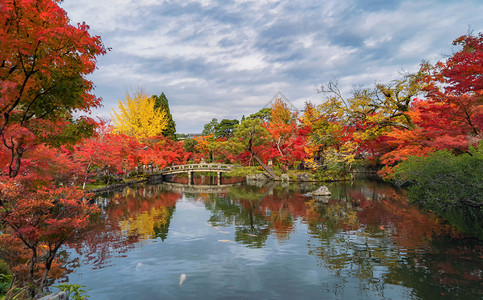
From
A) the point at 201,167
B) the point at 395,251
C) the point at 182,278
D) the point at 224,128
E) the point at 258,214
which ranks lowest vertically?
the point at 182,278

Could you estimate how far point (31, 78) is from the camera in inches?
223

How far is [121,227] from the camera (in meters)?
12.6

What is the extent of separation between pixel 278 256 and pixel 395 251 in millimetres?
3748

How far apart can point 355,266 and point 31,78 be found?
360 inches

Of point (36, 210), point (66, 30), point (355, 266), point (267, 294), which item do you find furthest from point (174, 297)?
point (66, 30)

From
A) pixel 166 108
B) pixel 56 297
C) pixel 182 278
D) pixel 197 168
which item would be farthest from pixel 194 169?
pixel 56 297

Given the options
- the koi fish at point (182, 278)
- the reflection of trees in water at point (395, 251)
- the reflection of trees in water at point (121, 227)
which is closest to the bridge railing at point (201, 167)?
the reflection of trees in water at point (121, 227)

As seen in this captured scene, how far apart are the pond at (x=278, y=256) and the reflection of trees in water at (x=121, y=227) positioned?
0.04m

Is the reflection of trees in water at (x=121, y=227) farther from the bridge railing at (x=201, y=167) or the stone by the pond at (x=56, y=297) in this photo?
the bridge railing at (x=201, y=167)

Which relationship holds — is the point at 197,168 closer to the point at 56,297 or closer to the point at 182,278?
the point at 182,278

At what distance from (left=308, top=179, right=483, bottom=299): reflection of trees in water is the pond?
0.03 metres

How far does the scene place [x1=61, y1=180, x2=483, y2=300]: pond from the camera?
666cm

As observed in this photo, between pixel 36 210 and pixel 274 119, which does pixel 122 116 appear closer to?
pixel 274 119

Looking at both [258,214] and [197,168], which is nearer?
[258,214]
